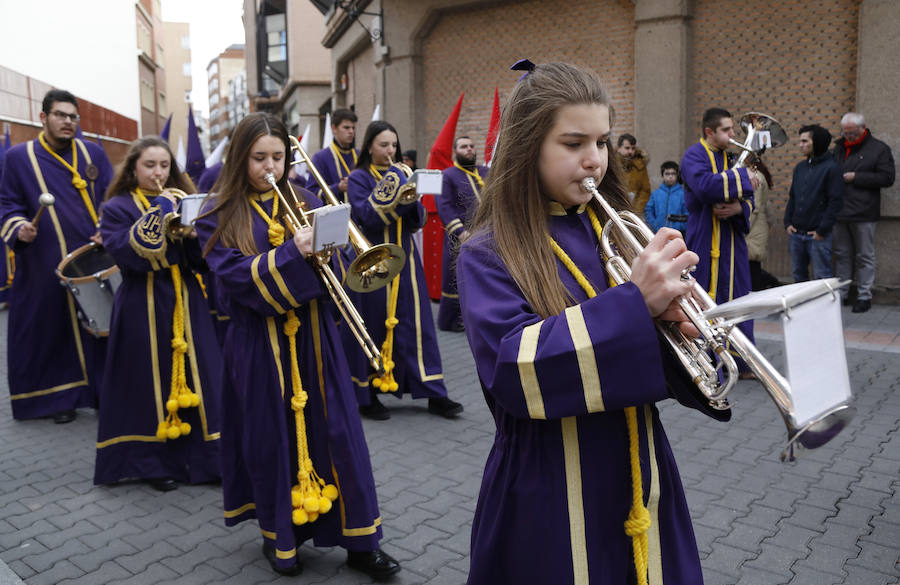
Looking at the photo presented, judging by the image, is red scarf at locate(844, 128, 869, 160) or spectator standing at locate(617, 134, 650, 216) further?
spectator standing at locate(617, 134, 650, 216)

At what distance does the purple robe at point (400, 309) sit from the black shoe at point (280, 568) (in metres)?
2.44

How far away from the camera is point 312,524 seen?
363 cm

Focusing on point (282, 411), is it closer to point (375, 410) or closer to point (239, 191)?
point (239, 191)

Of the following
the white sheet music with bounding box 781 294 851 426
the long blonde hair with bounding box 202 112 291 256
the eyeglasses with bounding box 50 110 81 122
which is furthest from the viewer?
the eyeglasses with bounding box 50 110 81 122

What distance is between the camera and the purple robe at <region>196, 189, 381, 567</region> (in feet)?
11.4

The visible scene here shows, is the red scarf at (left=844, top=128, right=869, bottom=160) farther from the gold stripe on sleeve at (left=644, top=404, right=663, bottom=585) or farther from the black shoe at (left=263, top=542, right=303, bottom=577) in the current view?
the gold stripe on sleeve at (left=644, top=404, right=663, bottom=585)

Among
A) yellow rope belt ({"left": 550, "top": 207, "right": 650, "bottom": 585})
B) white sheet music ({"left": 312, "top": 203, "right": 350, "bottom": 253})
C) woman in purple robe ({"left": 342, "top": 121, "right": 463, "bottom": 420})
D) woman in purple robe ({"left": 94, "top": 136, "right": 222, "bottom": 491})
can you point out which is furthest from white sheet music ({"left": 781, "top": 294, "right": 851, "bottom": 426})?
woman in purple robe ({"left": 342, "top": 121, "right": 463, "bottom": 420})

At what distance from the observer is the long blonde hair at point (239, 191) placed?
3.58 metres

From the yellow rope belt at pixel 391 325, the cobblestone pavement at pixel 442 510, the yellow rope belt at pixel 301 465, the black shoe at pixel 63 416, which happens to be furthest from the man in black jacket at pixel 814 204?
the black shoe at pixel 63 416

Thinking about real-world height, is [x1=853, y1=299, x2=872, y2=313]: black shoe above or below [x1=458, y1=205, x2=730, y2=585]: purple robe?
below

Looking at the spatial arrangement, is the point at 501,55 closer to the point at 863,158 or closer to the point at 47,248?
the point at 863,158

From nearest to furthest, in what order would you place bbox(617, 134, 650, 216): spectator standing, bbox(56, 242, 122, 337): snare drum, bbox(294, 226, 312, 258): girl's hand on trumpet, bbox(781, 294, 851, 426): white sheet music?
bbox(781, 294, 851, 426): white sheet music → bbox(294, 226, 312, 258): girl's hand on trumpet → bbox(56, 242, 122, 337): snare drum → bbox(617, 134, 650, 216): spectator standing

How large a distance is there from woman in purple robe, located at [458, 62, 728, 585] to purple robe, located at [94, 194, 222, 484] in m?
3.25

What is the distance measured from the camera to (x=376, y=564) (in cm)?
354
